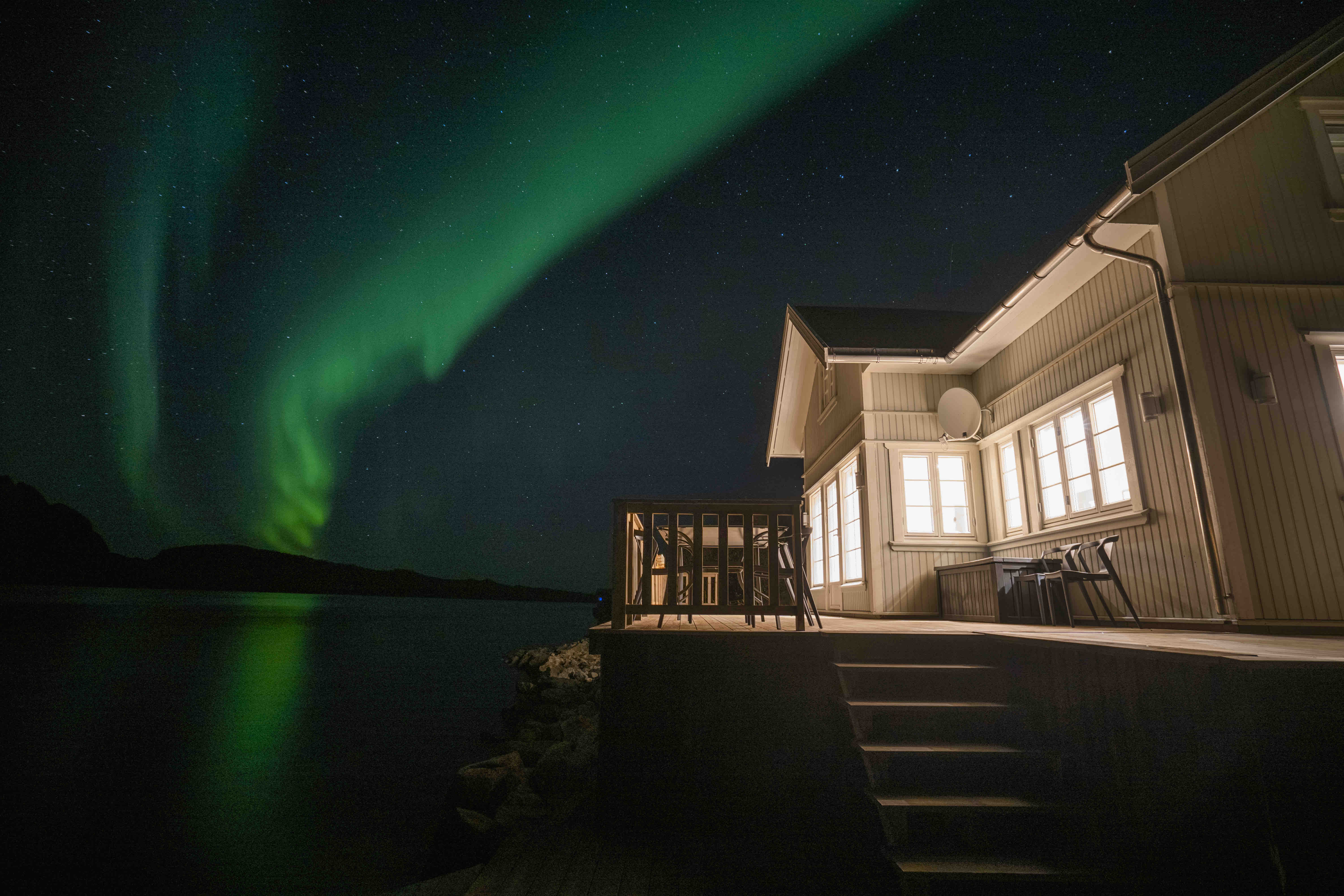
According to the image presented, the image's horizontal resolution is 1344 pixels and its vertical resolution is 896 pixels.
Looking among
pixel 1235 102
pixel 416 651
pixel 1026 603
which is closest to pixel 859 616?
pixel 1026 603

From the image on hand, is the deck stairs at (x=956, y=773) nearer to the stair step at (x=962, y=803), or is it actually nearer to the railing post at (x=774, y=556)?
the stair step at (x=962, y=803)

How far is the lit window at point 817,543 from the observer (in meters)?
11.8

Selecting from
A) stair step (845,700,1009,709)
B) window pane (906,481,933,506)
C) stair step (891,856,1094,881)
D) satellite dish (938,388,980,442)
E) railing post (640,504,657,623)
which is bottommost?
stair step (891,856,1094,881)

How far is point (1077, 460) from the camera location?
6.80 metres

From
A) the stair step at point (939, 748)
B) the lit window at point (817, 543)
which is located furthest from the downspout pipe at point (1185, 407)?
the lit window at point (817, 543)

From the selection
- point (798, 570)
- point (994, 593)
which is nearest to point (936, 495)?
point (994, 593)

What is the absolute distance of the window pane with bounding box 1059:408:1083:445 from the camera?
672cm

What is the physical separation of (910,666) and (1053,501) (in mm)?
3922

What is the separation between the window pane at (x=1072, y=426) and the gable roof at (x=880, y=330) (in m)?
1.60

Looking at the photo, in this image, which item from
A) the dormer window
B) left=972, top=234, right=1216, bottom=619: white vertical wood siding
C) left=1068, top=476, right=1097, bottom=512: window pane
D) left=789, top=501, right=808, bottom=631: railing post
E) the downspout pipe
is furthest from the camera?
the dormer window

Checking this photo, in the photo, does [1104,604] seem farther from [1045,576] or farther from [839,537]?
[839,537]

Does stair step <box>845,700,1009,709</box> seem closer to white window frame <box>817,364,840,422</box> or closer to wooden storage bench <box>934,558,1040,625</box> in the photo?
wooden storage bench <box>934,558,1040,625</box>

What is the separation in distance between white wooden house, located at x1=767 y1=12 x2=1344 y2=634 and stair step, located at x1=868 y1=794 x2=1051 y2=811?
2.89 metres

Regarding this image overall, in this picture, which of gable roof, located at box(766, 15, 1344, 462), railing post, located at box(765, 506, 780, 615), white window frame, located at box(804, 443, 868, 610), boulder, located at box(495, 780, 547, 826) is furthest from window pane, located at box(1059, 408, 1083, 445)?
boulder, located at box(495, 780, 547, 826)
